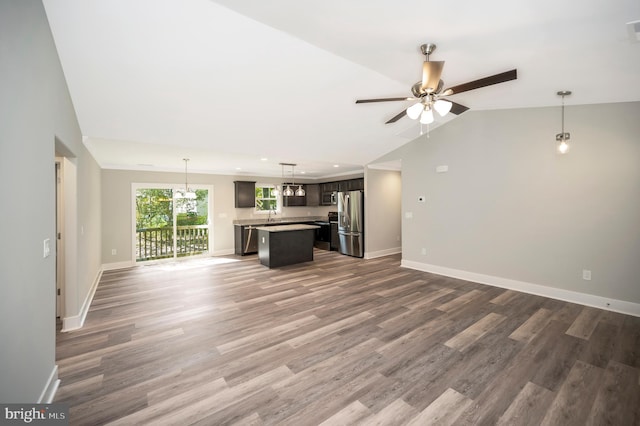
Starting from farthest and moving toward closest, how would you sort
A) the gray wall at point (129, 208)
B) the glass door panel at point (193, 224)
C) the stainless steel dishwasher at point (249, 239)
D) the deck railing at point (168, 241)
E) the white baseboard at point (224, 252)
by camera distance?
the white baseboard at point (224, 252)
the stainless steel dishwasher at point (249, 239)
the glass door panel at point (193, 224)
the deck railing at point (168, 241)
the gray wall at point (129, 208)

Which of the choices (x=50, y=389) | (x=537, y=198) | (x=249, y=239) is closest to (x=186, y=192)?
(x=249, y=239)

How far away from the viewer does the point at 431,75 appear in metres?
2.14

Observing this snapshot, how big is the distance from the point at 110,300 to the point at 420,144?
617cm

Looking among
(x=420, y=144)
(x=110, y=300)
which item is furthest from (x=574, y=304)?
(x=110, y=300)

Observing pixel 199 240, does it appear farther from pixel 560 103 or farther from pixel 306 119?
pixel 560 103

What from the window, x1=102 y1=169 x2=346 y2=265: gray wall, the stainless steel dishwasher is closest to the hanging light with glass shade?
x1=102 y1=169 x2=346 y2=265: gray wall

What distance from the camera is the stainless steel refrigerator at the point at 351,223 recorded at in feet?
22.5

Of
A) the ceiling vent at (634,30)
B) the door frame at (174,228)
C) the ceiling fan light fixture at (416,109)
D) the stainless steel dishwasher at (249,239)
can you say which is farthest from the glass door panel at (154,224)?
the ceiling vent at (634,30)

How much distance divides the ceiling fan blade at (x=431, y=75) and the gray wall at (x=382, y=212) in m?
4.44

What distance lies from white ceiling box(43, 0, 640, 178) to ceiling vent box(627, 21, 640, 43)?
34 millimetres

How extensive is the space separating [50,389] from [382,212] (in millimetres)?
6447

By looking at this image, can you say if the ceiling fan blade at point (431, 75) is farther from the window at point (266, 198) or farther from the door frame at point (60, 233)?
the window at point (266, 198)

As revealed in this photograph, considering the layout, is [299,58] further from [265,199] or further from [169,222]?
[265,199]

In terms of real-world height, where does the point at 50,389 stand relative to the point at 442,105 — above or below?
below
